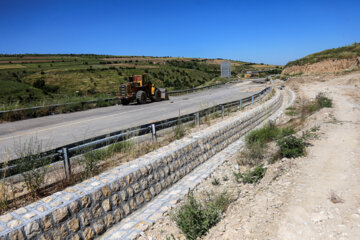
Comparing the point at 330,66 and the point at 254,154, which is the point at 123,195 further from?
the point at 330,66

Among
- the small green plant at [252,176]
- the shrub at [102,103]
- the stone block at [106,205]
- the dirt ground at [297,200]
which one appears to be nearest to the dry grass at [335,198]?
the dirt ground at [297,200]

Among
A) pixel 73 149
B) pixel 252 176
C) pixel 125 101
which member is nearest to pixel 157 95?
pixel 125 101

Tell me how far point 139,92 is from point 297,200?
20.1 meters

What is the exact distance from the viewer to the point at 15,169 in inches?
191

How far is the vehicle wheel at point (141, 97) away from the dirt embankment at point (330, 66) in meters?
33.7

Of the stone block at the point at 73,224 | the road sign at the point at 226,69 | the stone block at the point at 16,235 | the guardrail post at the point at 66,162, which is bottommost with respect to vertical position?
the stone block at the point at 73,224

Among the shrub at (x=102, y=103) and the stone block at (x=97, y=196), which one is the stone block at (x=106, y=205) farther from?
the shrub at (x=102, y=103)

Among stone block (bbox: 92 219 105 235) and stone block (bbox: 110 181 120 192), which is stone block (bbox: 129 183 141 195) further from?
stone block (bbox: 92 219 105 235)

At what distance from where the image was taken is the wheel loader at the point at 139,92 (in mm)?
23016

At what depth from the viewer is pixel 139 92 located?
923 inches

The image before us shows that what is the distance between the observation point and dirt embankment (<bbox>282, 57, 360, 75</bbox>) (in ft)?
133

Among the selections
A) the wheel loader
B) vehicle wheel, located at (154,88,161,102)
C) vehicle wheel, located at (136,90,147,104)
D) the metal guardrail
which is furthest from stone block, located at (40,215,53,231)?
vehicle wheel, located at (154,88,161,102)

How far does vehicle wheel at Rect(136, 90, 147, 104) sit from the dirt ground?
53.4 ft

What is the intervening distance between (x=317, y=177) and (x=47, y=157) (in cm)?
583
